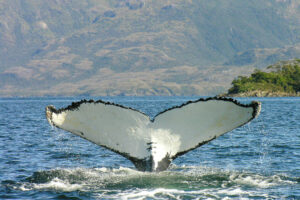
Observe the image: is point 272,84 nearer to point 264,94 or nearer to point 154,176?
point 264,94

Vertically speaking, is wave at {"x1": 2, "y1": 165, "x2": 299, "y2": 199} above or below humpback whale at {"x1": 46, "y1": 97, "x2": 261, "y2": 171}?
below

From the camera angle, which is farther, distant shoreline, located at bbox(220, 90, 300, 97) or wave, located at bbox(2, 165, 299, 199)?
distant shoreline, located at bbox(220, 90, 300, 97)

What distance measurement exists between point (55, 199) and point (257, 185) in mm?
3469

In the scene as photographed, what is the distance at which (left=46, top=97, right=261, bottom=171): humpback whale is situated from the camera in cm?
696

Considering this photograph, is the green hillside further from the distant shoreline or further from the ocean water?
the ocean water

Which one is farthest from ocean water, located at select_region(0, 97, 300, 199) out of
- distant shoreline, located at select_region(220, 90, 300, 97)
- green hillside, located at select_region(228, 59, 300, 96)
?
green hillside, located at select_region(228, 59, 300, 96)

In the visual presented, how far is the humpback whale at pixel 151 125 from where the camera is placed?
6.96m

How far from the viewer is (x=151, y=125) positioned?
7.33 metres

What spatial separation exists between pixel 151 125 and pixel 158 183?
5.40 ft

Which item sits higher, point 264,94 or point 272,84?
point 272,84

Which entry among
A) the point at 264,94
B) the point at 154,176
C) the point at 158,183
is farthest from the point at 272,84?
the point at 154,176

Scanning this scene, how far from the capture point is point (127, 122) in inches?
287

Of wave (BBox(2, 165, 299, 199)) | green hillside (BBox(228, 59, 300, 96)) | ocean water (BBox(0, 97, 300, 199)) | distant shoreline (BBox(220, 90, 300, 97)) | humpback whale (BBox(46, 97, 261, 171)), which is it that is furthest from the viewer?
green hillside (BBox(228, 59, 300, 96))

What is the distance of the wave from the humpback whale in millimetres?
575
